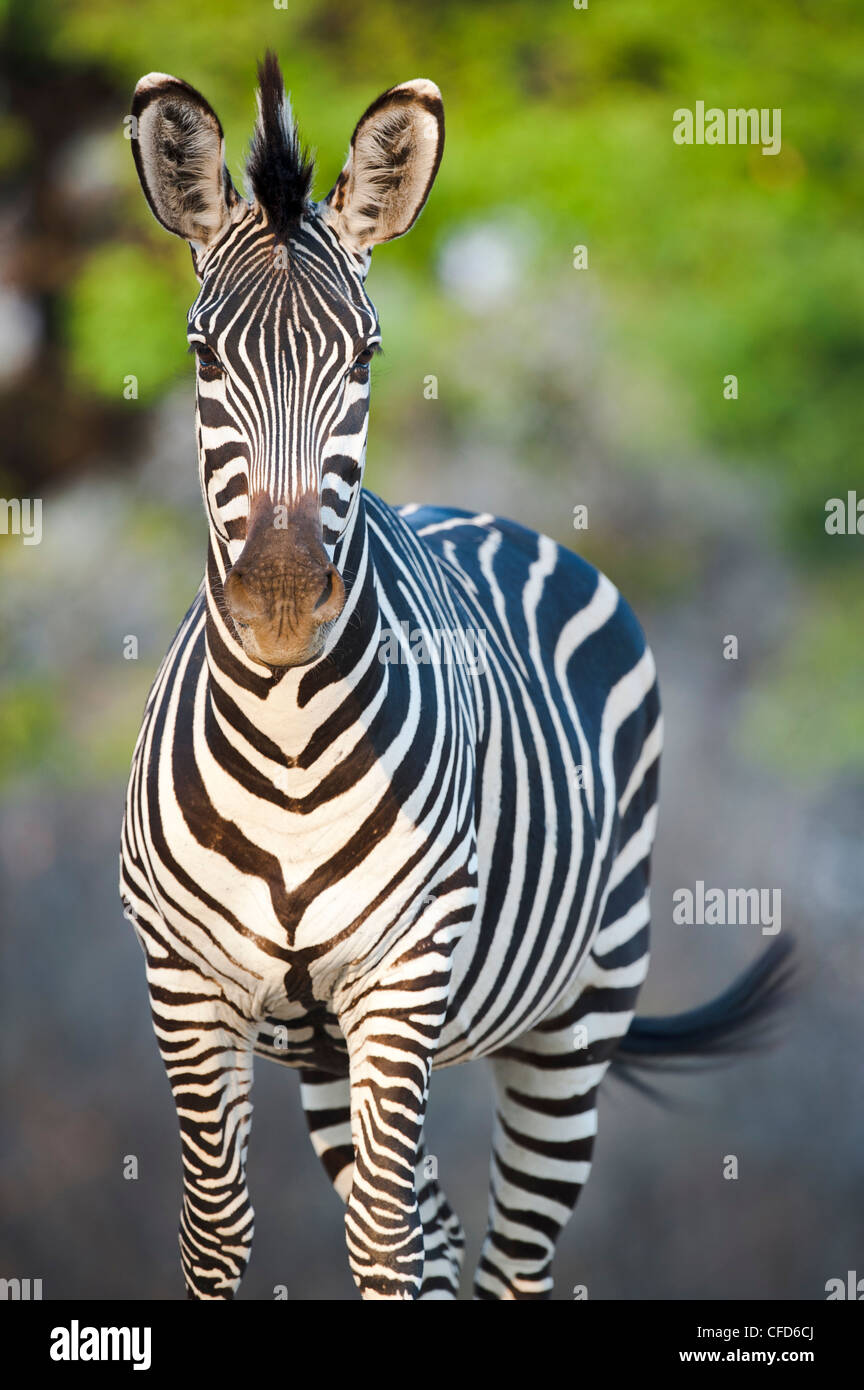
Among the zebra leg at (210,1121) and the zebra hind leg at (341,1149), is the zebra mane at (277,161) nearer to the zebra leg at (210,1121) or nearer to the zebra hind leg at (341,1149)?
the zebra leg at (210,1121)

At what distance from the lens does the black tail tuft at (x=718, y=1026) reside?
3910 millimetres

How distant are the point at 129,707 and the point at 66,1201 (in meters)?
3.33

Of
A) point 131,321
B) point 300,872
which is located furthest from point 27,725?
point 300,872

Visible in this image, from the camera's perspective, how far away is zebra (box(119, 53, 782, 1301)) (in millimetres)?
2225

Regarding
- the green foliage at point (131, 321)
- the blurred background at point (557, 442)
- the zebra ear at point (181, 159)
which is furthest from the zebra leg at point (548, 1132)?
the green foliage at point (131, 321)

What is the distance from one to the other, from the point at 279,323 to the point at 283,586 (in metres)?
0.44

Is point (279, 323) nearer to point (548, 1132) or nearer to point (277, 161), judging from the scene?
point (277, 161)

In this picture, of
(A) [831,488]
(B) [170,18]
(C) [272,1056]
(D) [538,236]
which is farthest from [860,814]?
(C) [272,1056]

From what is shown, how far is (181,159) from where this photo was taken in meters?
2.39

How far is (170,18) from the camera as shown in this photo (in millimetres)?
10773

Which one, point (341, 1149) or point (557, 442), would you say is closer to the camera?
point (341, 1149)

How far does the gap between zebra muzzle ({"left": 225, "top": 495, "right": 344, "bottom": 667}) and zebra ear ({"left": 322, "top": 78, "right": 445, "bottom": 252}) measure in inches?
23.1

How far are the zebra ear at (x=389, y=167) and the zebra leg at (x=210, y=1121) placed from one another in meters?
1.30
